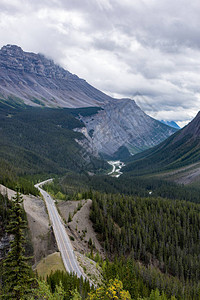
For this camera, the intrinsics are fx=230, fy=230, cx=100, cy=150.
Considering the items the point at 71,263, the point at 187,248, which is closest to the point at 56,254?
the point at 71,263

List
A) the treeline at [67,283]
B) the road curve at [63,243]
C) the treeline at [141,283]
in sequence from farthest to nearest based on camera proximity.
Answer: the treeline at [141,283]
the road curve at [63,243]
the treeline at [67,283]

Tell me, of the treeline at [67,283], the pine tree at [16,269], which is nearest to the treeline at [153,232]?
the treeline at [67,283]

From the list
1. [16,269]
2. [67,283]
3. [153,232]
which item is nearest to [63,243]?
[67,283]

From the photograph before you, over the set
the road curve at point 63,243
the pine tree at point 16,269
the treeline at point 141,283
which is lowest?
the treeline at point 141,283

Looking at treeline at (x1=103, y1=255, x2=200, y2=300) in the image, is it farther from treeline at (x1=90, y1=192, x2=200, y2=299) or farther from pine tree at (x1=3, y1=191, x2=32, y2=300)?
pine tree at (x1=3, y1=191, x2=32, y2=300)

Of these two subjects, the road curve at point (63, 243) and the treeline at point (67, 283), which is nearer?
the treeline at point (67, 283)

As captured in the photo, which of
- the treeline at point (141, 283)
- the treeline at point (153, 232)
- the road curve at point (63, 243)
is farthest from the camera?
the treeline at point (153, 232)

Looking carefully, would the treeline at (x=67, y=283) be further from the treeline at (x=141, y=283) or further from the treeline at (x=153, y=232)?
the treeline at (x=153, y=232)

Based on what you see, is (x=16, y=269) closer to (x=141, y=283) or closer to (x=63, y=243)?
(x=63, y=243)
